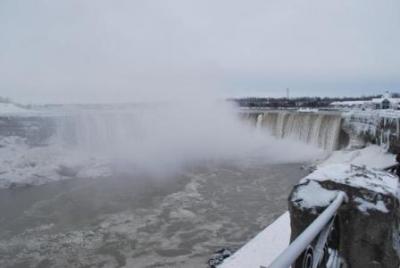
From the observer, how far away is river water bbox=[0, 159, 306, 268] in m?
8.72

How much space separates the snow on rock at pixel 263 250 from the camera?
4.80 meters

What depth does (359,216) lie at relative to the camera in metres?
1.80

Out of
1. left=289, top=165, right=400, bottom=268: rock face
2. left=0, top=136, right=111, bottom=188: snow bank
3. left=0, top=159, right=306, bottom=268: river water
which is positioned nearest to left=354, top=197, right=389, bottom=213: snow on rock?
left=289, top=165, right=400, bottom=268: rock face

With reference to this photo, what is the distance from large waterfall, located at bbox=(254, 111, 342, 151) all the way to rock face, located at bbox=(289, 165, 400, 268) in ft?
79.9

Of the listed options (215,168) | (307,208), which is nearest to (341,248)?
(307,208)

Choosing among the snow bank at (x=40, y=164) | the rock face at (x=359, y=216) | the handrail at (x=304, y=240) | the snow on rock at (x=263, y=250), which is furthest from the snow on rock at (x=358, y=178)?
the snow bank at (x=40, y=164)

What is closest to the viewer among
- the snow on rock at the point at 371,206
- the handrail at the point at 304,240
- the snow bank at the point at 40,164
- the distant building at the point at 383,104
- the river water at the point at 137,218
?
the handrail at the point at 304,240

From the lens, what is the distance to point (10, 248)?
373 inches

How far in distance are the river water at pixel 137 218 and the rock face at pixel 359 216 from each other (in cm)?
653

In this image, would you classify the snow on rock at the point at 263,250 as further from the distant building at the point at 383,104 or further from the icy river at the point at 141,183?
the distant building at the point at 383,104

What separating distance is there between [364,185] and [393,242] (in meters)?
0.33

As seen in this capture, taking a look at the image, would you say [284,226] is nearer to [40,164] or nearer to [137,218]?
[137,218]

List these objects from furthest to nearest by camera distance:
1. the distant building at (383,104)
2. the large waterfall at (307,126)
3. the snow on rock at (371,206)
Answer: the distant building at (383,104)
the large waterfall at (307,126)
the snow on rock at (371,206)

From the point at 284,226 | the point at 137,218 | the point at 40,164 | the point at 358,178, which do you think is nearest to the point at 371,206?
the point at 358,178
